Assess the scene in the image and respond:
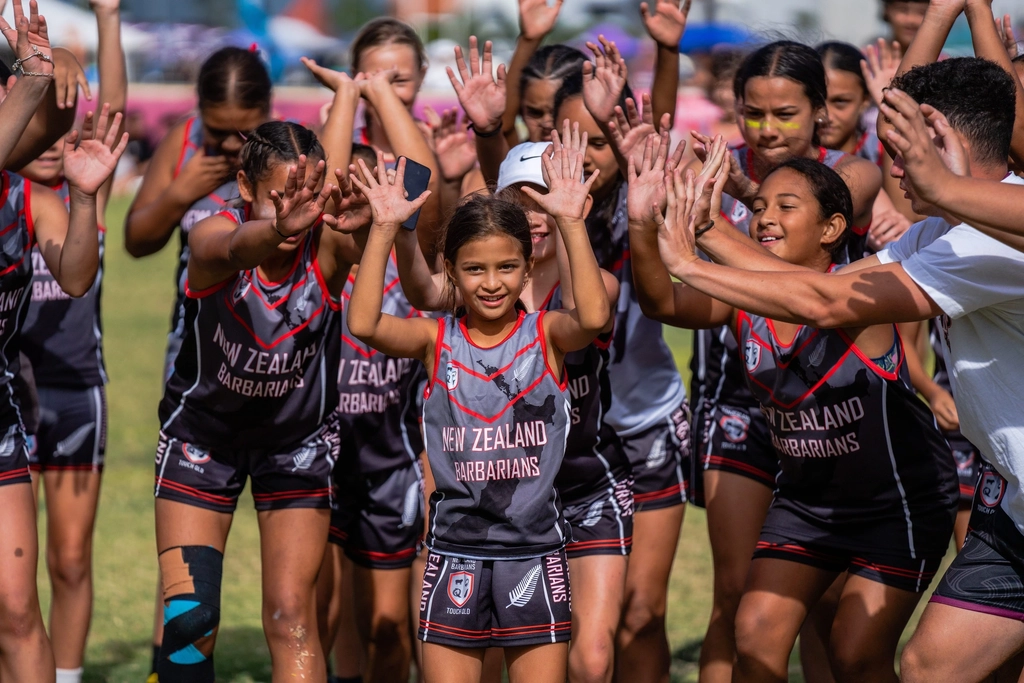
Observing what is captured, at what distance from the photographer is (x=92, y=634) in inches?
241

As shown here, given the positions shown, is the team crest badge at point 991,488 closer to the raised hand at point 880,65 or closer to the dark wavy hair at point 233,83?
the raised hand at point 880,65

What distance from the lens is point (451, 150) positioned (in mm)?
5230

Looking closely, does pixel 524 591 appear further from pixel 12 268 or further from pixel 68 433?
pixel 68 433

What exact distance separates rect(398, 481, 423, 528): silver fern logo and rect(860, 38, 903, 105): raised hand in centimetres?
260

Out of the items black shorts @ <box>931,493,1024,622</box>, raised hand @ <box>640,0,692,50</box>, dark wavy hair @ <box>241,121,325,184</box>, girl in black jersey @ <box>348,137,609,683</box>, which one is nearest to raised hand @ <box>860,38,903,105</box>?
raised hand @ <box>640,0,692,50</box>

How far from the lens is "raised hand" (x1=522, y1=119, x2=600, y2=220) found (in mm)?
3846

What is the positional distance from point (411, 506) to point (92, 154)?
1.91 m

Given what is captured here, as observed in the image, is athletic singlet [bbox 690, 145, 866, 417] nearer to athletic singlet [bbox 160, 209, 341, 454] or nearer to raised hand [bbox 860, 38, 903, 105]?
raised hand [bbox 860, 38, 903, 105]

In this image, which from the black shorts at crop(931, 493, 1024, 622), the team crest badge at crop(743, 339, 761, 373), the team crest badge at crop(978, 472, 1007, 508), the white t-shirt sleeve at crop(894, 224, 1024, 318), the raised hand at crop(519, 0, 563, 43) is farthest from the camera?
the raised hand at crop(519, 0, 563, 43)

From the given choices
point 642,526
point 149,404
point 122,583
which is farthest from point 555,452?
point 149,404

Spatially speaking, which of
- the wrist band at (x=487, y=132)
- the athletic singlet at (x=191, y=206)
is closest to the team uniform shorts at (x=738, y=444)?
the wrist band at (x=487, y=132)

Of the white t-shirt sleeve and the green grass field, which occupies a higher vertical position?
the white t-shirt sleeve

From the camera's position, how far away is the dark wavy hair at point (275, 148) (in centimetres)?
442

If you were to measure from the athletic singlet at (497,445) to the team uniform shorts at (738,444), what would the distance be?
114 centimetres
